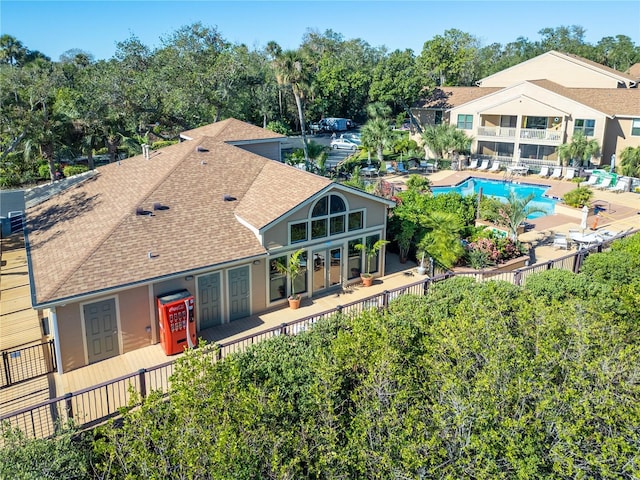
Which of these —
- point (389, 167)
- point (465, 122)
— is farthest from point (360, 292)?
point (465, 122)

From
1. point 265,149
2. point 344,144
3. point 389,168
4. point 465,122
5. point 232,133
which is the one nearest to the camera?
point 232,133

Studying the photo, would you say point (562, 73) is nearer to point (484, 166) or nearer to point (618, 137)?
point (618, 137)

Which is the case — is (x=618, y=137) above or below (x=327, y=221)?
above

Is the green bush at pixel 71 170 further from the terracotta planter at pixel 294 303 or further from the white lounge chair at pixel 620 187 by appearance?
the white lounge chair at pixel 620 187

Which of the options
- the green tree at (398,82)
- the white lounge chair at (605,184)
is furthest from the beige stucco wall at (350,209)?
the green tree at (398,82)

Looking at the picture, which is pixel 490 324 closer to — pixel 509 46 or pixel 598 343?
pixel 598 343

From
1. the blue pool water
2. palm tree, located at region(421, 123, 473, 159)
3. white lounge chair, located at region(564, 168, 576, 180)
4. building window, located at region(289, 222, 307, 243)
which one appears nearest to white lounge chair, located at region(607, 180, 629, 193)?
white lounge chair, located at region(564, 168, 576, 180)
